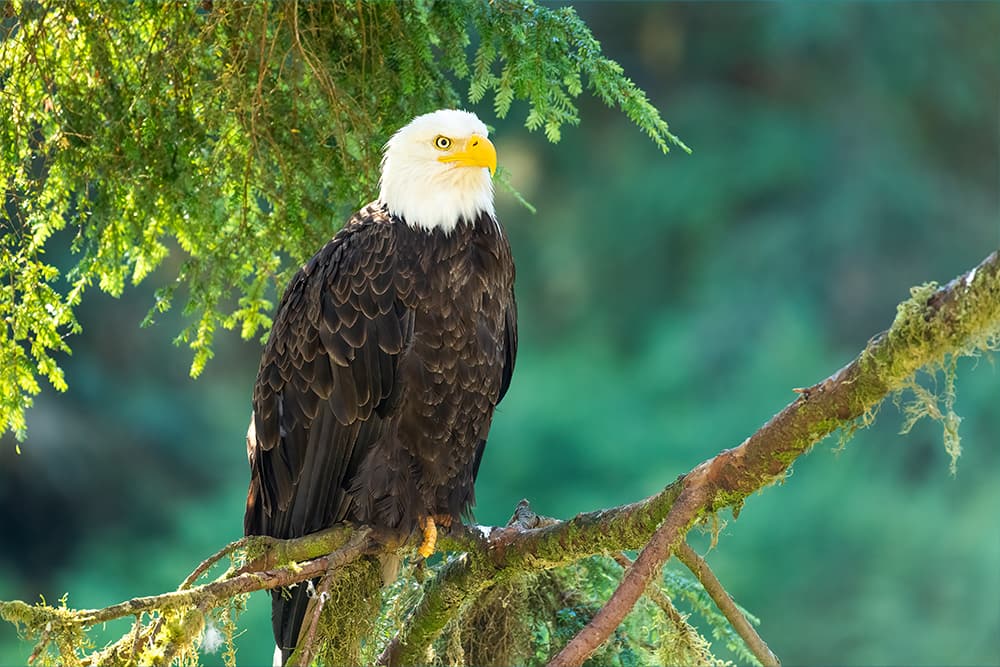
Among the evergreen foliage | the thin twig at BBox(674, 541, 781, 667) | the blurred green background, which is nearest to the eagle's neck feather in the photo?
the evergreen foliage

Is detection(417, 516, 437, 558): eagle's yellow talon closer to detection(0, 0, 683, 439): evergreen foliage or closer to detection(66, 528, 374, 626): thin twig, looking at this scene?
detection(66, 528, 374, 626): thin twig

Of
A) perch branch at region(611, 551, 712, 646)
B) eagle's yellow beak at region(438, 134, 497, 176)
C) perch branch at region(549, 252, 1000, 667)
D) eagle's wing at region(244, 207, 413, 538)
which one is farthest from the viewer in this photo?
eagle's yellow beak at region(438, 134, 497, 176)

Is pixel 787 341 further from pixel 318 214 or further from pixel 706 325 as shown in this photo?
pixel 318 214

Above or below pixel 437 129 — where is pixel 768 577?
above

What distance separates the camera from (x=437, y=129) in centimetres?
299

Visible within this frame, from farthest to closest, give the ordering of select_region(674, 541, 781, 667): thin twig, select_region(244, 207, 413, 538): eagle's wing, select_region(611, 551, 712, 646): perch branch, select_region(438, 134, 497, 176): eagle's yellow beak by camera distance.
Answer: select_region(438, 134, 497, 176): eagle's yellow beak
select_region(244, 207, 413, 538): eagle's wing
select_region(611, 551, 712, 646): perch branch
select_region(674, 541, 781, 667): thin twig

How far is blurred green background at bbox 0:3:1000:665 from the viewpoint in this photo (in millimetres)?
8414

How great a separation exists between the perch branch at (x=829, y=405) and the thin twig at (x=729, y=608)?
161mm

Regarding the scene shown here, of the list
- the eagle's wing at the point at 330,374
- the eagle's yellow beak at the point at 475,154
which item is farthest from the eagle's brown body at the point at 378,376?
the eagle's yellow beak at the point at 475,154

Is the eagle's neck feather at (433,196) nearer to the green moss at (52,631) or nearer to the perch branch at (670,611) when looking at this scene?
the perch branch at (670,611)

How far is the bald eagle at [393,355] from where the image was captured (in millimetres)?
2898

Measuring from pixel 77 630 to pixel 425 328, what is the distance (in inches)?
44.5

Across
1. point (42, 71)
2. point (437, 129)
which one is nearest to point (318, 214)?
point (437, 129)

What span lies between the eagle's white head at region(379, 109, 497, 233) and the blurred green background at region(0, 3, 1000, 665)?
16.6 ft
